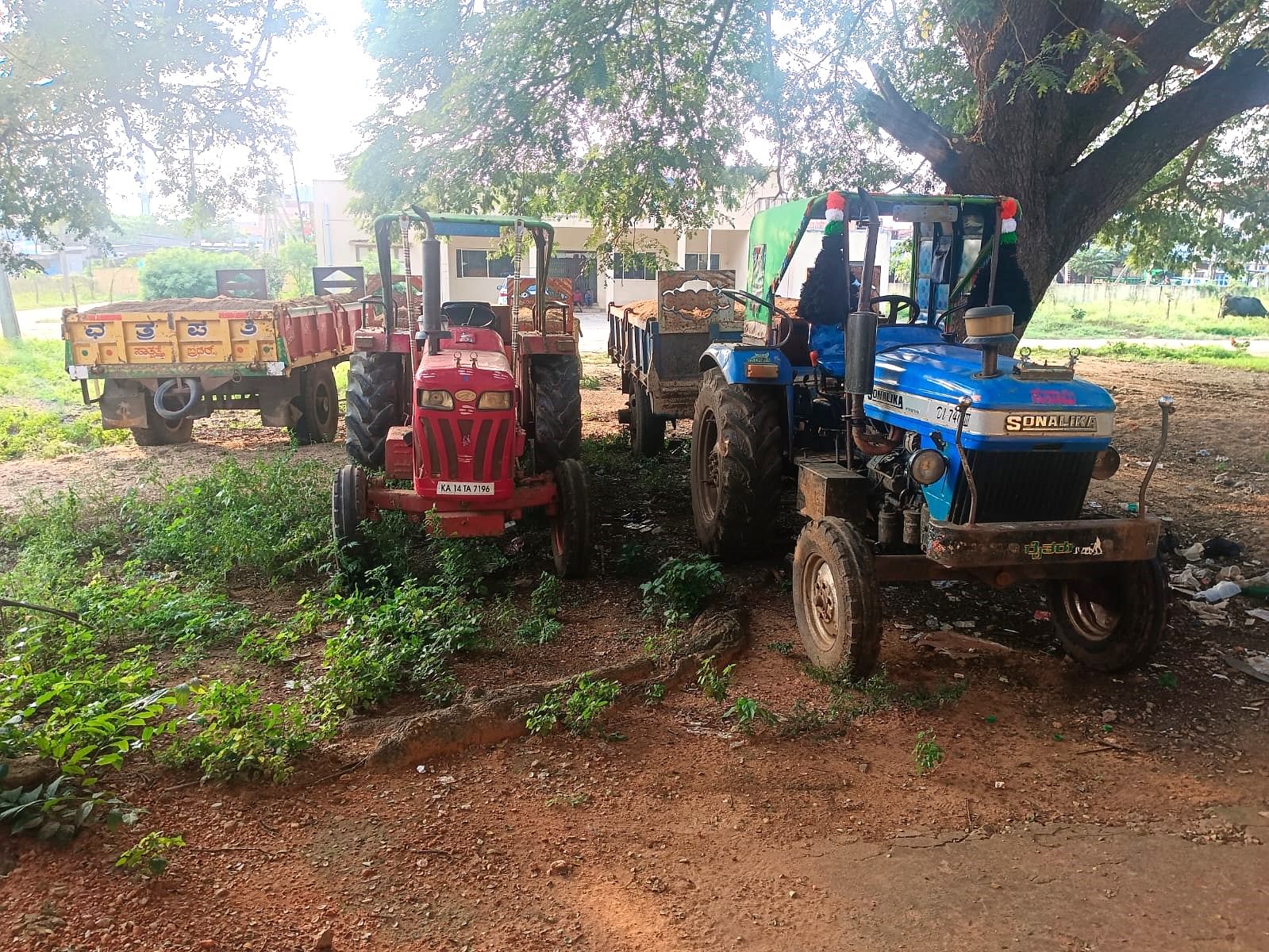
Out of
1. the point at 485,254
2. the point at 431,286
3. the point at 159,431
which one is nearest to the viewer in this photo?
the point at 431,286

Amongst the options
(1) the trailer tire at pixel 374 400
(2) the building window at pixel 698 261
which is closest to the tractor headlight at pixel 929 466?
(1) the trailer tire at pixel 374 400

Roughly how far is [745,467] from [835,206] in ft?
5.42

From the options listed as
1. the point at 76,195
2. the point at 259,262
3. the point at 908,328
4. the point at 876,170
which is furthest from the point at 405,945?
the point at 259,262

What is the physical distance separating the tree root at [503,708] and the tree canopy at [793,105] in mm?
4751

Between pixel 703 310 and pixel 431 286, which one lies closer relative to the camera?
pixel 431 286

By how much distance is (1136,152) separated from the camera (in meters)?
7.68

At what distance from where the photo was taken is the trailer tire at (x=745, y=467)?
19.2 ft

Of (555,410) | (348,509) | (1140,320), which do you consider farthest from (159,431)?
(1140,320)

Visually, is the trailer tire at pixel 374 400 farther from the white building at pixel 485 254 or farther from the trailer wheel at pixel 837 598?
the white building at pixel 485 254

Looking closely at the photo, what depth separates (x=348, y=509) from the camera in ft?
19.3

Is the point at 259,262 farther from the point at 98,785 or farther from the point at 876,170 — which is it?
the point at 98,785

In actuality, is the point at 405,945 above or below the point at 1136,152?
below

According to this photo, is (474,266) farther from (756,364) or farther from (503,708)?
(503,708)

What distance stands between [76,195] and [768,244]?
8.08 meters
